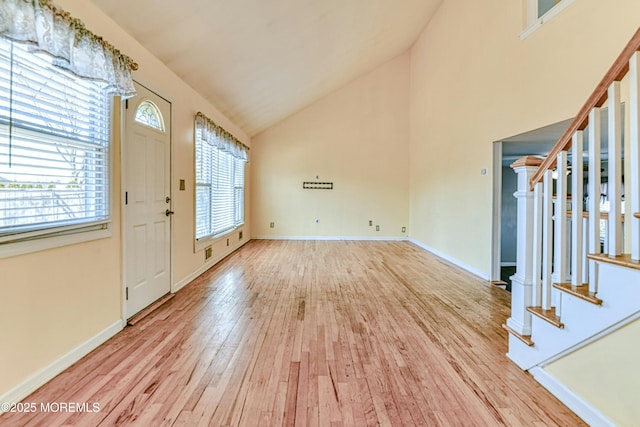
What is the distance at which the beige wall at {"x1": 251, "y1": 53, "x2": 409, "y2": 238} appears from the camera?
7.16 metres

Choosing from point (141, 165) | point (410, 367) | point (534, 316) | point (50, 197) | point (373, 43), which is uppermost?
point (373, 43)

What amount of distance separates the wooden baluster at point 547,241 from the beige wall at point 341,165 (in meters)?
5.47

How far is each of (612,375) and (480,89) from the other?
12.1ft

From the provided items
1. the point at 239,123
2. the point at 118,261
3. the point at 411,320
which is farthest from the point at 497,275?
the point at 239,123

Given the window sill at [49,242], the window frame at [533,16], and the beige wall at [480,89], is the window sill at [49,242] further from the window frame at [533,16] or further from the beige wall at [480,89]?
the window frame at [533,16]

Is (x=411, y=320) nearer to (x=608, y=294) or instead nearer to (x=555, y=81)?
(x=608, y=294)

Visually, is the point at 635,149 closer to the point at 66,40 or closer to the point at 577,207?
the point at 577,207

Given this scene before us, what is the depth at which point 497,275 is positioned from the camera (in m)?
3.81

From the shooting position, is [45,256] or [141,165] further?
[141,165]

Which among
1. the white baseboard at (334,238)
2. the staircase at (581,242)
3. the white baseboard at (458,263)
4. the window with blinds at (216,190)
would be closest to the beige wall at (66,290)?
the window with blinds at (216,190)

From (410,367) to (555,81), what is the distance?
287cm

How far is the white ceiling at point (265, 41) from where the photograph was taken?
8.14 ft

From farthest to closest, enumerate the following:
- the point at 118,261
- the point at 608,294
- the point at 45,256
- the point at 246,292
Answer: the point at 246,292, the point at 118,261, the point at 45,256, the point at 608,294

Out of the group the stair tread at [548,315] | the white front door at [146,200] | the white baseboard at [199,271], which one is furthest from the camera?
the white baseboard at [199,271]
